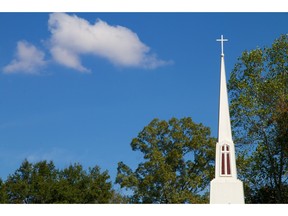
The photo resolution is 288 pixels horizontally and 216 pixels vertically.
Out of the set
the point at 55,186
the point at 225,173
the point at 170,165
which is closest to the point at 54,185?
the point at 55,186

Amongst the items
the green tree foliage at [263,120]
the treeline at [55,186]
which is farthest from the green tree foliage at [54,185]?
the green tree foliage at [263,120]

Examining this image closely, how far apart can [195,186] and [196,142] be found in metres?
2.94

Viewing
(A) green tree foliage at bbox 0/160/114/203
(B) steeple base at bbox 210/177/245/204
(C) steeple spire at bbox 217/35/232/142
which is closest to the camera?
(B) steeple base at bbox 210/177/245/204

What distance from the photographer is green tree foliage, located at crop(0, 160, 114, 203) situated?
3941 cm

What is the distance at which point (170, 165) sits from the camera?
32.1 meters

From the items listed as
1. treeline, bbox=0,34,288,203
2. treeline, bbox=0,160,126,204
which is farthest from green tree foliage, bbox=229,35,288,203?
treeline, bbox=0,160,126,204

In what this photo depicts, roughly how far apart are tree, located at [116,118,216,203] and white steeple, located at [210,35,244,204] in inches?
270

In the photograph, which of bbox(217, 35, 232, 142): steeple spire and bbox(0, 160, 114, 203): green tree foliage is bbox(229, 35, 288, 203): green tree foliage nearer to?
bbox(217, 35, 232, 142): steeple spire

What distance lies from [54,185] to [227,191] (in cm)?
1968

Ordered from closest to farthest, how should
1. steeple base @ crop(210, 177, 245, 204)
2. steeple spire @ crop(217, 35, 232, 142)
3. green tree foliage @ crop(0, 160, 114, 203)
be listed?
1. steeple base @ crop(210, 177, 245, 204)
2. steeple spire @ crop(217, 35, 232, 142)
3. green tree foliage @ crop(0, 160, 114, 203)
